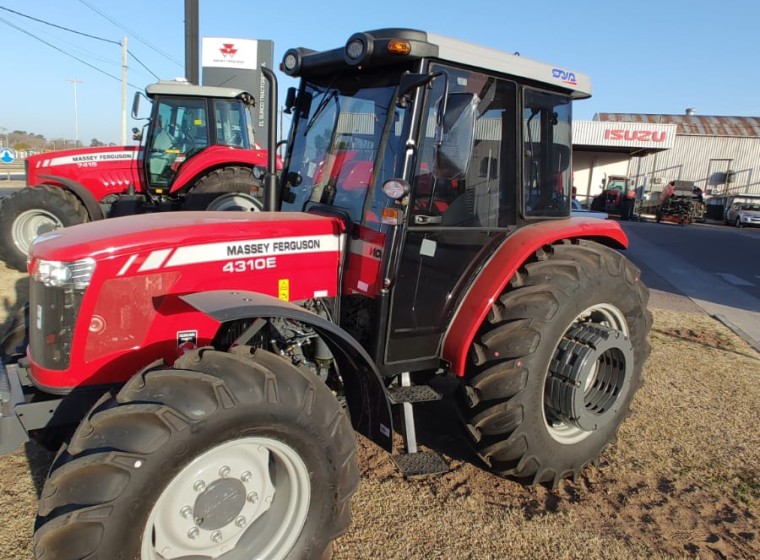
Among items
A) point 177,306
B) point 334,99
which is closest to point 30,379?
point 177,306

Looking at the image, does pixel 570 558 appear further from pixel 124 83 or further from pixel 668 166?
pixel 668 166

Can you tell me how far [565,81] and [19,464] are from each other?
3.94m

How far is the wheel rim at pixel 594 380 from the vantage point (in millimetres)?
2939

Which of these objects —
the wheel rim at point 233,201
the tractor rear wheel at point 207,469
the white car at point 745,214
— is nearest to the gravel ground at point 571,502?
the tractor rear wheel at point 207,469

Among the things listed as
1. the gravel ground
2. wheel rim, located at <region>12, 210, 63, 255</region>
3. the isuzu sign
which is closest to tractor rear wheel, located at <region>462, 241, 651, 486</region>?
the gravel ground

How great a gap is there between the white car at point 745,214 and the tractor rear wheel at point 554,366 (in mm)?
27773

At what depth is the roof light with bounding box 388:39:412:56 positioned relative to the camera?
2387 millimetres

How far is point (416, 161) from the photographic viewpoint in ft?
8.39

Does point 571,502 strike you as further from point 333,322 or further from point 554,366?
point 333,322

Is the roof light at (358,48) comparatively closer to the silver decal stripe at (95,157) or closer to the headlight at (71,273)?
the headlight at (71,273)

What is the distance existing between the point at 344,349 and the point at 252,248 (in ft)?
2.17

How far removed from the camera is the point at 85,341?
86.0 inches

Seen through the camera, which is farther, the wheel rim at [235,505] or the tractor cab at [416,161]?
the tractor cab at [416,161]

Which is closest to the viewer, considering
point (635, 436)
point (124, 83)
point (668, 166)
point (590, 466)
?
point (590, 466)
